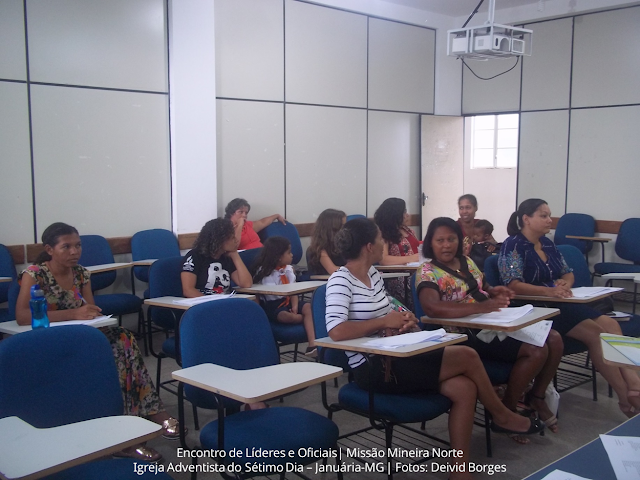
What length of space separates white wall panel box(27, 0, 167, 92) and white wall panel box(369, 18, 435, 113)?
2838mm

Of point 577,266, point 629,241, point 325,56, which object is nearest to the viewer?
point 577,266

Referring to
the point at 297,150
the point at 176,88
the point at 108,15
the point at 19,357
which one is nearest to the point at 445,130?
the point at 297,150

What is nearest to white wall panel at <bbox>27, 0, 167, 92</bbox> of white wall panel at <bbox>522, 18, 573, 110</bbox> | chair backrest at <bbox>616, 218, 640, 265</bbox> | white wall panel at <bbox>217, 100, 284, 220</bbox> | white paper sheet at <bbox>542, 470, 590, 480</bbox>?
white wall panel at <bbox>217, 100, 284, 220</bbox>

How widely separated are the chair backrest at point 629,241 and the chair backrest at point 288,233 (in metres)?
3.51

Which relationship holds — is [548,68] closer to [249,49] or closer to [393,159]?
[393,159]

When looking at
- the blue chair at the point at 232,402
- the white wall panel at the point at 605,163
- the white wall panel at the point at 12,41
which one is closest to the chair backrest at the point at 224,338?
the blue chair at the point at 232,402

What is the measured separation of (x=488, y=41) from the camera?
16.5 feet

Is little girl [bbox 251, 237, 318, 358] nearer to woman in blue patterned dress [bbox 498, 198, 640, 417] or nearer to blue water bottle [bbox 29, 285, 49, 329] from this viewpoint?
woman in blue patterned dress [bbox 498, 198, 640, 417]

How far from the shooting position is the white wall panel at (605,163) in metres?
6.77

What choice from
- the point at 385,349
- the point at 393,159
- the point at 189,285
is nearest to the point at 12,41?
A: the point at 189,285

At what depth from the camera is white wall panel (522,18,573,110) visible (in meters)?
7.22

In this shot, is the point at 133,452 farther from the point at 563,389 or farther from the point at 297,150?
the point at 297,150

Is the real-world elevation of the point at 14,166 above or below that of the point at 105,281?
above

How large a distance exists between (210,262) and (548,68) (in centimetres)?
551
